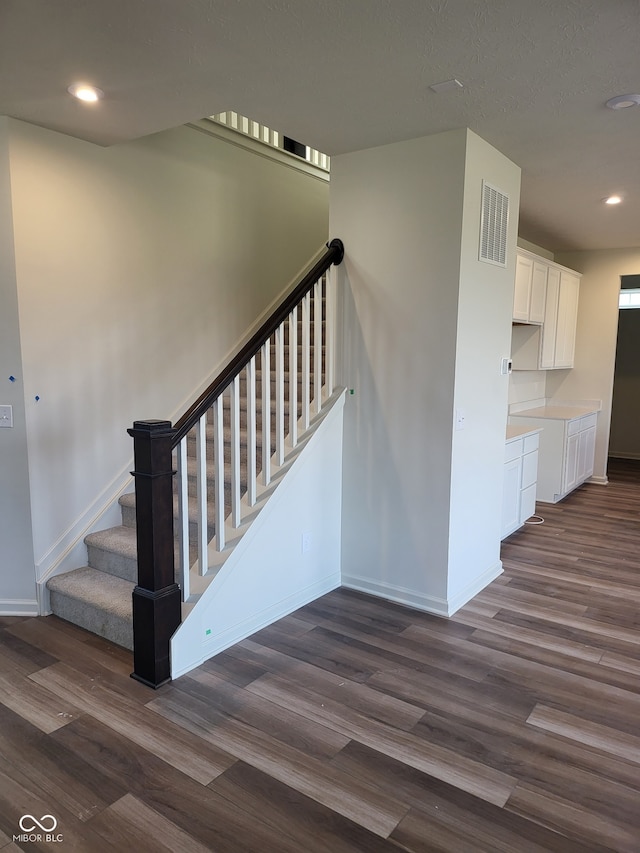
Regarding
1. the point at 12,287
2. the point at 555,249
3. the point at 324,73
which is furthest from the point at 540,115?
the point at 555,249

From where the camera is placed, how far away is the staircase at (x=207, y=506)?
9.27 ft

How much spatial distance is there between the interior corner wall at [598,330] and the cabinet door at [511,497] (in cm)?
266

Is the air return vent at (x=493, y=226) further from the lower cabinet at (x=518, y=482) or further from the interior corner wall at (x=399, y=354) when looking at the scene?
the lower cabinet at (x=518, y=482)

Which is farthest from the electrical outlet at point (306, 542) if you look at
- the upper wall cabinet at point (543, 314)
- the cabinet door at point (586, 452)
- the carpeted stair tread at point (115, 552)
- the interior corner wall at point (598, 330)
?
the interior corner wall at point (598, 330)

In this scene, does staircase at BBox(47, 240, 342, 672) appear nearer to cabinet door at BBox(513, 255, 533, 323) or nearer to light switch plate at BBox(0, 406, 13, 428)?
light switch plate at BBox(0, 406, 13, 428)

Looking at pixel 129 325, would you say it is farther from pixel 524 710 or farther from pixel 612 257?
pixel 612 257

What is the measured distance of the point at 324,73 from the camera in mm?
2461

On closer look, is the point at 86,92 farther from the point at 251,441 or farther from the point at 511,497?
the point at 511,497

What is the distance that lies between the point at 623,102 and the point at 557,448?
12.3 feet

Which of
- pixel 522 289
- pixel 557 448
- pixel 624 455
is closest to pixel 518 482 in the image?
pixel 557 448

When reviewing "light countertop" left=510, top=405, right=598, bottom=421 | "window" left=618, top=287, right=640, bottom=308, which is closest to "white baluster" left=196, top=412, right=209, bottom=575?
"light countertop" left=510, top=405, right=598, bottom=421

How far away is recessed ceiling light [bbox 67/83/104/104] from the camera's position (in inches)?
104

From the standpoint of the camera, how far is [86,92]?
106 inches

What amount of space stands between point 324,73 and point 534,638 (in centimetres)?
299
